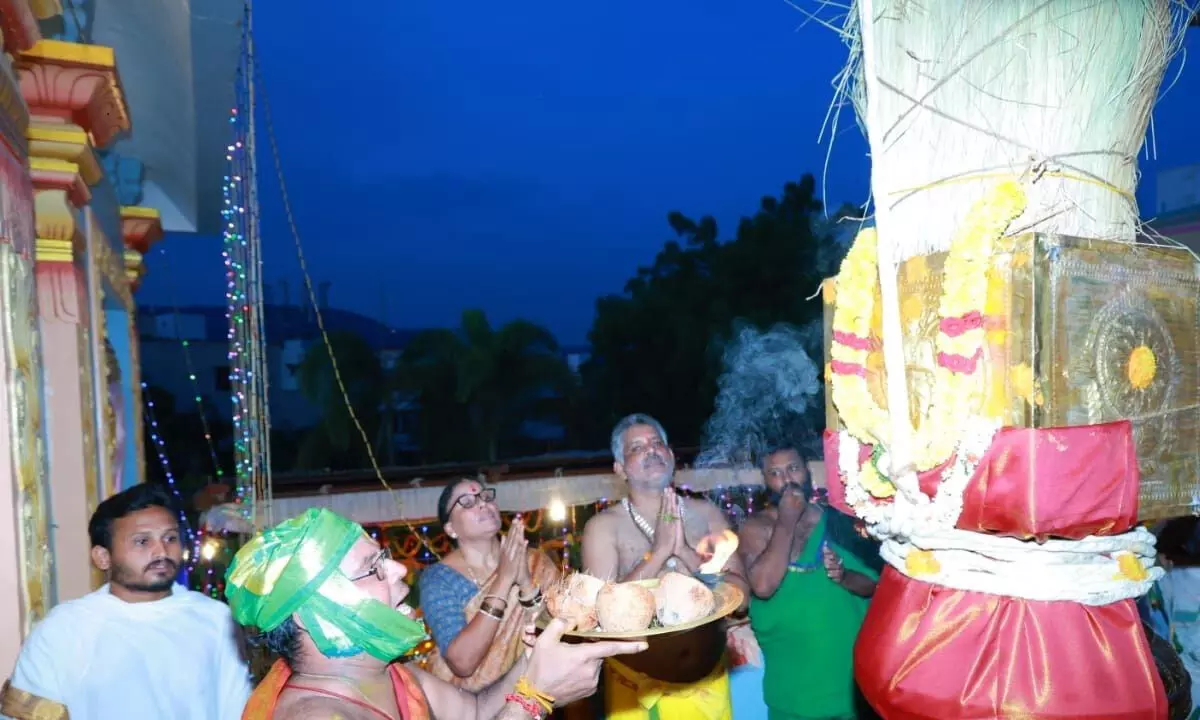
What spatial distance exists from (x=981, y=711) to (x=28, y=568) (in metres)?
→ 3.36

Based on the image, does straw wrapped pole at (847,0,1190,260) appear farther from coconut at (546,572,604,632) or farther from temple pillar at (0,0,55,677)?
temple pillar at (0,0,55,677)

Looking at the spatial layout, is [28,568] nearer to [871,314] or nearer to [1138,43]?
[871,314]

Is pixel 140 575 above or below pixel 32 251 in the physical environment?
below

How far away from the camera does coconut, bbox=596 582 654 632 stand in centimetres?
255

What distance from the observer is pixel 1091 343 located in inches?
66.3

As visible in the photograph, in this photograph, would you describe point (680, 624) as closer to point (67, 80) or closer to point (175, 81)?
point (67, 80)

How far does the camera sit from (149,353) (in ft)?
102

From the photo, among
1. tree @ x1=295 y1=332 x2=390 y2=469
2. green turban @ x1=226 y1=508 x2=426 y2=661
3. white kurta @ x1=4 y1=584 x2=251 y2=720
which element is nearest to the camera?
green turban @ x1=226 y1=508 x2=426 y2=661

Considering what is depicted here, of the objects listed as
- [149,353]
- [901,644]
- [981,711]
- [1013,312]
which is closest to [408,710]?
[901,644]

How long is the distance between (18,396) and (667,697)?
9.43 ft

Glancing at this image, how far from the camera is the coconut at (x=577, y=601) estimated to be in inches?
98.8

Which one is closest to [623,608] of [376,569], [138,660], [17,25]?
[376,569]

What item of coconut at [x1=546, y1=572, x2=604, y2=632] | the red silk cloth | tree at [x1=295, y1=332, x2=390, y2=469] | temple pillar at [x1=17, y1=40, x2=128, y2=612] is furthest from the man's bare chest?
tree at [x1=295, y1=332, x2=390, y2=469]

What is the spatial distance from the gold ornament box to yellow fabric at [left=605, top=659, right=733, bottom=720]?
2.03 metres
